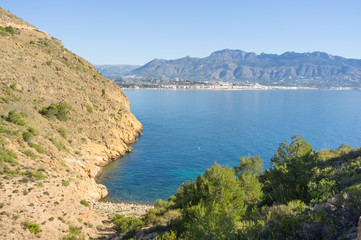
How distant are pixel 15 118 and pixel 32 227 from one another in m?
21.2

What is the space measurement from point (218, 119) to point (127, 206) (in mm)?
85068

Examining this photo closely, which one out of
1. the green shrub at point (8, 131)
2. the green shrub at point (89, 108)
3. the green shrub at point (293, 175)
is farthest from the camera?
the green shrub at point (89, 108)

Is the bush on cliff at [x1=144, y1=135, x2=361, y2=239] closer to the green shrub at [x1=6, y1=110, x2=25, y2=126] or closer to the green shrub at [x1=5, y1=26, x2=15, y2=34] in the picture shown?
the green shrub at [x1=6, y1=110, x2=25, y2=126]

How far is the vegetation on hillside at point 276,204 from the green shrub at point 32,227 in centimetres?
836

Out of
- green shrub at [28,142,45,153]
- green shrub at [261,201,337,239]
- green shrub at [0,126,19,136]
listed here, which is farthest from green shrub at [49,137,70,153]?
green shrub at [261,201,337,239]

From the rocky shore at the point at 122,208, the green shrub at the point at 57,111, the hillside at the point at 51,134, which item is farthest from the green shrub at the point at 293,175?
the green shrub at the point at 57,111

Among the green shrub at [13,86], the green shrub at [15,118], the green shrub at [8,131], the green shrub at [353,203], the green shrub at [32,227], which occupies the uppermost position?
the green shrub at [13,86]

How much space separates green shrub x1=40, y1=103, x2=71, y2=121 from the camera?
4809 cm

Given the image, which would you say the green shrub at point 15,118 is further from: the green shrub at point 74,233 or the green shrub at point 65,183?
the green shrub at point 74,233

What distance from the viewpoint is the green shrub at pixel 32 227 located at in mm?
22953

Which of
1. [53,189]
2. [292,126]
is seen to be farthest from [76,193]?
[292,126]

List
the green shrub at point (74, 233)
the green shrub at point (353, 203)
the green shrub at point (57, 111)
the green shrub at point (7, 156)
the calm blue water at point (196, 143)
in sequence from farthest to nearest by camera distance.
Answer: the calm blue water at point (196, 143) < the green shrub at point (57, 111) < the green shrub at point (7, 156) < the green shrub at point (74, 233) < the green shrub at point (353, 203)

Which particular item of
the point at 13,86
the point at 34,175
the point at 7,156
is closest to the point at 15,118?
the point at 7,156

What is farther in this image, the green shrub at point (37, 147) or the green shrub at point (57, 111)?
the green shrub at point (57, 111)
